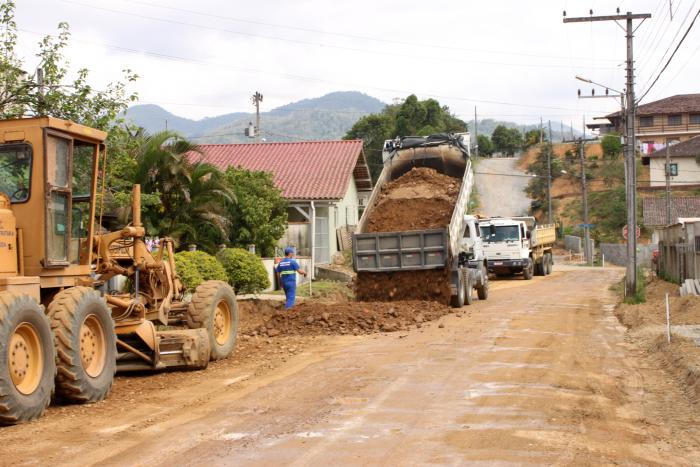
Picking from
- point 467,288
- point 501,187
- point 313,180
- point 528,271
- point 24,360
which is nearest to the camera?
point 24,360

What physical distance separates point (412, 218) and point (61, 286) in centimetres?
1345

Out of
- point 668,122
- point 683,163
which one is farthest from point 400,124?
point 668,122

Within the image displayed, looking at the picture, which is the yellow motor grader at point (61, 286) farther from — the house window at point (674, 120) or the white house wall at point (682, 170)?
the house window at point (674, 120)

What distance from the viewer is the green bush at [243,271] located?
74.3ft

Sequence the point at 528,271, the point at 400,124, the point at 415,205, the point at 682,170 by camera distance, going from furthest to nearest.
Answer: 1. the point at 682,170
2. the point at 400,124
3. the point at 528,271
4. the point at 415,205

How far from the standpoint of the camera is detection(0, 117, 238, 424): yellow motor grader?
837 centimetres

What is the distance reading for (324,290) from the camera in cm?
2728

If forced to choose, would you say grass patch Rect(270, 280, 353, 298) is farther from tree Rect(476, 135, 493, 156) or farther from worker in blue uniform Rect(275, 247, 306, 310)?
tree Rect(476, 135, 493, 156)

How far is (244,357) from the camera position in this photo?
1368cm

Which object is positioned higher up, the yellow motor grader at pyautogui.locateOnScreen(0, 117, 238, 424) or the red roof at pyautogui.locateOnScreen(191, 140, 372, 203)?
the red roof at pyautogui.locateOnScreen(191, 140, 372, 203)

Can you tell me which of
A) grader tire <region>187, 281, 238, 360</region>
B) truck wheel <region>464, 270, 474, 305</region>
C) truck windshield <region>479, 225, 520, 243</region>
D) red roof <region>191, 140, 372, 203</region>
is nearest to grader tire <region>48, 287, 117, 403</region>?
grader tire <region>187, 281, 238, 360</region>

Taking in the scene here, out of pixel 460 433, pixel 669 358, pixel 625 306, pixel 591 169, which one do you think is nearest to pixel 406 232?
pixel 625 306

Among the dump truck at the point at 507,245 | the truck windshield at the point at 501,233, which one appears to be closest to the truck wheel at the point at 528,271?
the dump truck at the point at 507,245

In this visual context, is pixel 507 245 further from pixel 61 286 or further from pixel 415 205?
pixel 61 286
